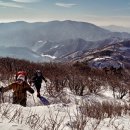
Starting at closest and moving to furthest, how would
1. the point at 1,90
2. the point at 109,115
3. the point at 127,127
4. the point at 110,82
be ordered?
1. the point at 127,127
2. the point at 109,115
3. the point at 1,90
4. the point at 110,82

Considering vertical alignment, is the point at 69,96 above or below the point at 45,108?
below

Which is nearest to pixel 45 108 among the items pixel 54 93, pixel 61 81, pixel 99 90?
pixel 54 93

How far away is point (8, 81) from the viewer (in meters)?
17.4

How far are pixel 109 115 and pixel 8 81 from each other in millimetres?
9072

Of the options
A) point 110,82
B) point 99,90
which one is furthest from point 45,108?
point 110,82

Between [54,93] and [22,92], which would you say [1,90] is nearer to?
[22,92]

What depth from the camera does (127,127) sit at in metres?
8.28

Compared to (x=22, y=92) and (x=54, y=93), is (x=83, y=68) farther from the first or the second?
(x=22, y=92)

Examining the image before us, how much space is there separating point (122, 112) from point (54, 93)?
6.80 m

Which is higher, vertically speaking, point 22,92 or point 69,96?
point 22,92

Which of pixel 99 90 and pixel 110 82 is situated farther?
pixel 110 82

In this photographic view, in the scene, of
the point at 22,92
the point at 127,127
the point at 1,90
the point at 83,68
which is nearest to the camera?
the point at 127,127

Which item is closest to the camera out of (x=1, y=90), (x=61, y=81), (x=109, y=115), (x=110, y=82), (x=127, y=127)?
(x=127, y=127)

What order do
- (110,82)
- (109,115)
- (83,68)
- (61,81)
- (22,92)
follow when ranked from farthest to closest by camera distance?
(83,68) → (110,82) → (61,81) → (22,92) → (109,115)
